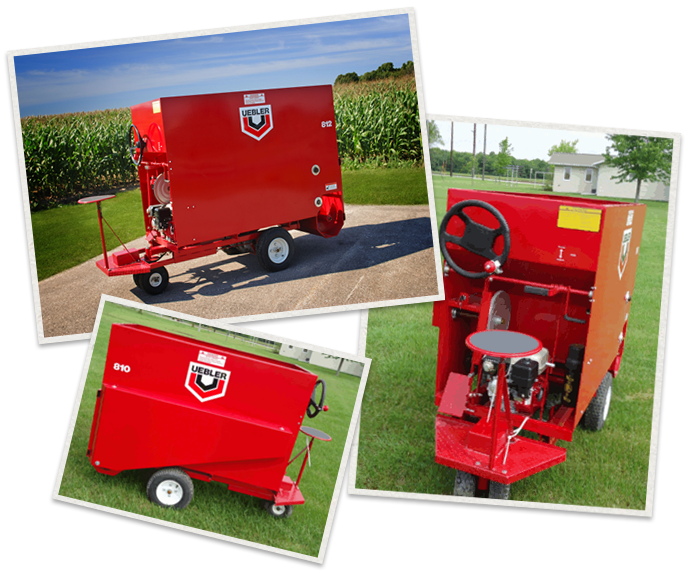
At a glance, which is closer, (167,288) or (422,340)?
(167,288)

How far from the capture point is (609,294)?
4.36 metres

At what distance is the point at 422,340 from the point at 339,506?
3.16 meters

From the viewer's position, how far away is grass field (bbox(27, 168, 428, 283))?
3461 mm

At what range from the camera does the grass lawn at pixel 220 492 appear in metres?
3.59

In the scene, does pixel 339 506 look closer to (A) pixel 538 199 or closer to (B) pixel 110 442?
(B) pixel 110 442

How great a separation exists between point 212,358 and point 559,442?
127 inches

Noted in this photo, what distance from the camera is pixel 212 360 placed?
376 centimetres

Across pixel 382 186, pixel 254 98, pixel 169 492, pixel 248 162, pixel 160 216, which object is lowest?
pixel 169 492

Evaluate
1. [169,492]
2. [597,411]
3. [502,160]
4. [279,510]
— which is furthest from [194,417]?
[502,160]

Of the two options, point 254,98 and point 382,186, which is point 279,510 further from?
point 382,186

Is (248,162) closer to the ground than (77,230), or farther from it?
farther from it

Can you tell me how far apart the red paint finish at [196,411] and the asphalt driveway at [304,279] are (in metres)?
0.82

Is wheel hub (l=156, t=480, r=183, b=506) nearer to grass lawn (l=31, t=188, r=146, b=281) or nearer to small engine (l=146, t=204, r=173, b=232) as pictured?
grass lawn (l=31, t=188, r=146, b=281)

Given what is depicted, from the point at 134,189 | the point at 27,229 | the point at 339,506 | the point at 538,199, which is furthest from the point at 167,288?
the point at 538,199
